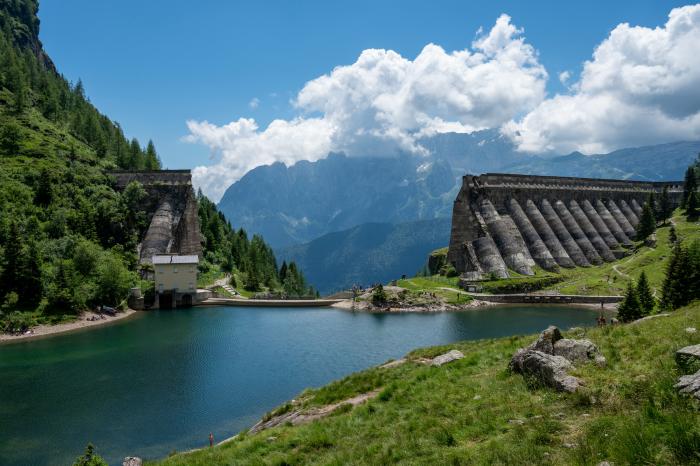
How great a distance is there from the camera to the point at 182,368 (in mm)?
44219

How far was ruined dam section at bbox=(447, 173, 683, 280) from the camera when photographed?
99513 mm

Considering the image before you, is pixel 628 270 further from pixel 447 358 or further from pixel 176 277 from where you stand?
pixel 176 277

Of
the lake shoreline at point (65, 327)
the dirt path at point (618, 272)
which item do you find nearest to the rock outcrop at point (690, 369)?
the lake shoreline at point (65, 327)

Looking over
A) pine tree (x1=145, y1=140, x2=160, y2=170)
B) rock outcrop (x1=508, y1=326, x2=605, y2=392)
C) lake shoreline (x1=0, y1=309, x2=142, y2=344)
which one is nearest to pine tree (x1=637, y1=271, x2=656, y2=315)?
rock outcrop (x1=508, y1=326, x2=605, y2=392)

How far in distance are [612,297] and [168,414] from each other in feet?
243

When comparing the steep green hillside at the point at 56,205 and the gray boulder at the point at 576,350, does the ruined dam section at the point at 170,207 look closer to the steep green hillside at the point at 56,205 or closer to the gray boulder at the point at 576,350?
the steep green hillside at the point at 56,205

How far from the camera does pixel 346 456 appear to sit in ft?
46.7

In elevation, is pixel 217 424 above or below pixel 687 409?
below

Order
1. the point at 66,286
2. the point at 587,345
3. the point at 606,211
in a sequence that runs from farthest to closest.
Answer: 1. the point at 606,211
2. the point at 66,286
3. the point at 587,345

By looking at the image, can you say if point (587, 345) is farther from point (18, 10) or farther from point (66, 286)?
point (18, 10)

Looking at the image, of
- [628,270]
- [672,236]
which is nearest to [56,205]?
[628,270]

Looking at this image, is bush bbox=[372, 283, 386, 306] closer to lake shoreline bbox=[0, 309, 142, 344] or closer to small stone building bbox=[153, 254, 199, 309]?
small stone building bbox=[153, 254, 199, 309]

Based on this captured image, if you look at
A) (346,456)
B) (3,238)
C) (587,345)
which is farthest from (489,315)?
(3,238)

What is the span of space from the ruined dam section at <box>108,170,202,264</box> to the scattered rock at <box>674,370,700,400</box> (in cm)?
9069
